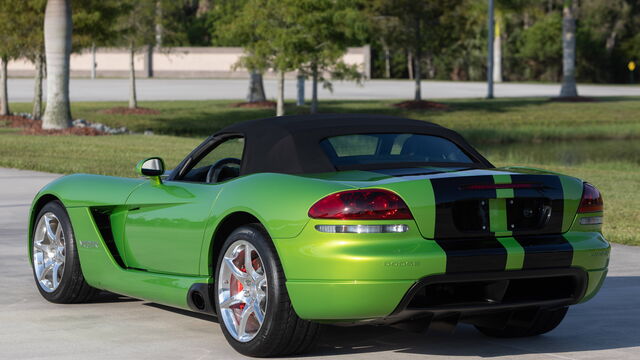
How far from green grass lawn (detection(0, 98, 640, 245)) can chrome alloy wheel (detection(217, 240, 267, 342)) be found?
637 centimetres

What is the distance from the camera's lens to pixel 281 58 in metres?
36.1

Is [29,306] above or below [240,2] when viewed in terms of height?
below

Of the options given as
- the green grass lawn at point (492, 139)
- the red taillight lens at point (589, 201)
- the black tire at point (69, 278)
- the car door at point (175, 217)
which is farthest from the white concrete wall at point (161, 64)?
the red taillight lens at point (589, 201)

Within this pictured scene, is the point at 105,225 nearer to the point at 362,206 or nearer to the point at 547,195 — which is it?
the point at 362,206

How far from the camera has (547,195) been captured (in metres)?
6.63

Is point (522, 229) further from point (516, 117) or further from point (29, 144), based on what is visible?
point (516, 117)

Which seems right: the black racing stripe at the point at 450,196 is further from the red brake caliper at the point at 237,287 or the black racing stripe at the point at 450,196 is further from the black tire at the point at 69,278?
the black tire at the point at 69,278

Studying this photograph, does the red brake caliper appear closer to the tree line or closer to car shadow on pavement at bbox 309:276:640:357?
car shadow on pavement at bbox 309:276:640:357

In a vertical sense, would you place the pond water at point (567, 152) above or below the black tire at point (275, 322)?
below

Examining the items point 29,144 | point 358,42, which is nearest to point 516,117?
point 358,42

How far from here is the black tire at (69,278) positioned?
8156mm

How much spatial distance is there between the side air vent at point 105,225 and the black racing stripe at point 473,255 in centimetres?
252

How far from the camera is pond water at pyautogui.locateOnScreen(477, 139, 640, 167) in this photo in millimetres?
27250

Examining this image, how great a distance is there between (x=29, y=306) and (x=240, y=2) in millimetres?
30987
